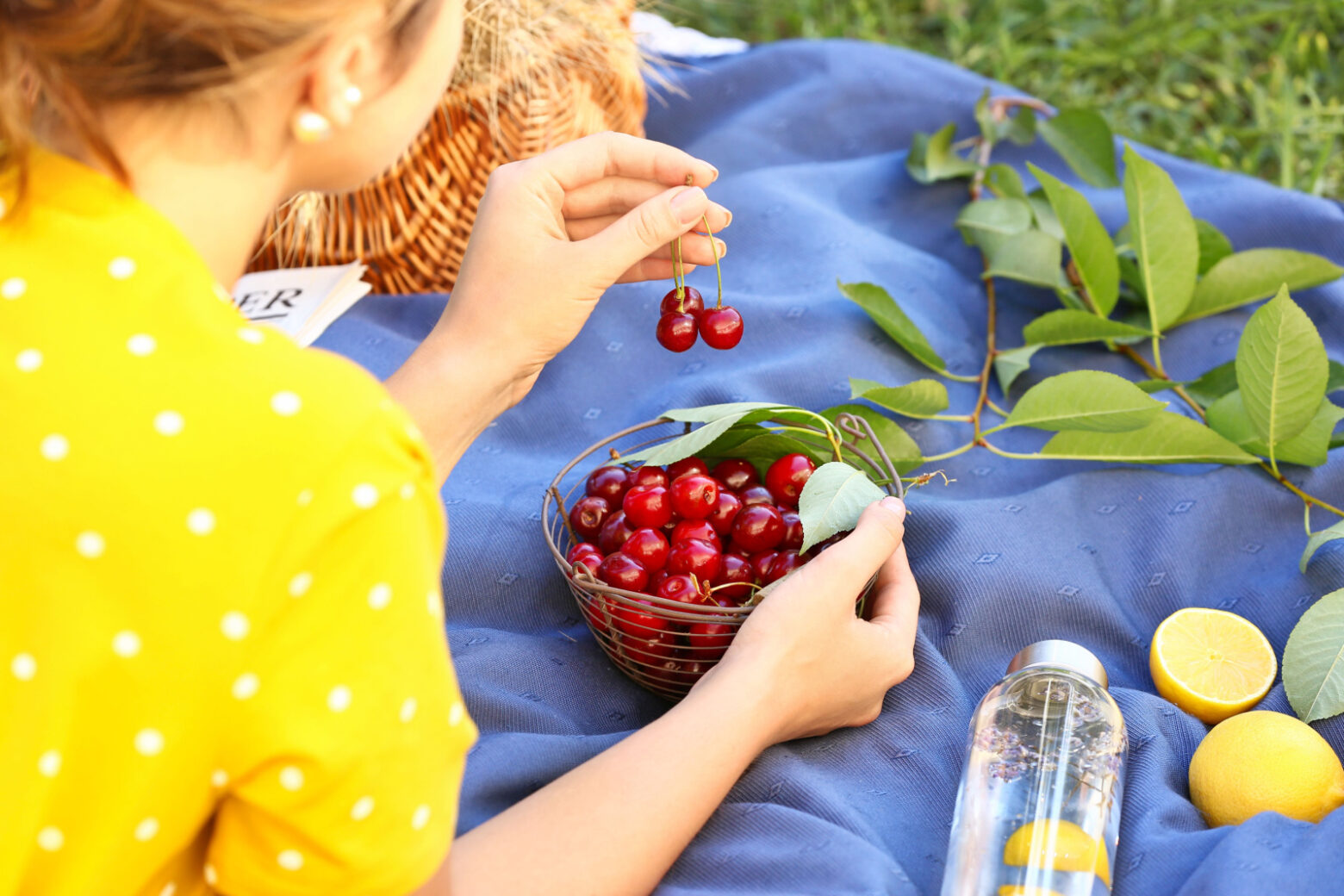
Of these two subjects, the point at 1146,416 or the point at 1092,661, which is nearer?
the point at 1092,661

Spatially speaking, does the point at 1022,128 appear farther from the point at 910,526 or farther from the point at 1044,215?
the point at 910,526

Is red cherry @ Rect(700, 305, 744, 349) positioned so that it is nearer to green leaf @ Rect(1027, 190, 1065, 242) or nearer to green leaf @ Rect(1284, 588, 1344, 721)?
green leaf @ Rect(1284, 588, 1344, 721)

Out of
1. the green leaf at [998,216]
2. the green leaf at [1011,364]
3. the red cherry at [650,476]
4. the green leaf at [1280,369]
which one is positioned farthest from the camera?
the green leaf at [998,216]

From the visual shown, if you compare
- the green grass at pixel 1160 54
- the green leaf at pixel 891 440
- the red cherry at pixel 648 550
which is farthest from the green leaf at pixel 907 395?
the green grass at pixel 1160 54

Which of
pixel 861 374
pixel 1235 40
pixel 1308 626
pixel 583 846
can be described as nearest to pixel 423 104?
pixel 583 846

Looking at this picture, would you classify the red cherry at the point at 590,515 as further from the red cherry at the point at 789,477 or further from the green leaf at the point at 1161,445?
the green leaf at the point at 1161,445

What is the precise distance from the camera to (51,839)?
562mm

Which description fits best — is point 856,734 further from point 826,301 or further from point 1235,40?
point 1235,40

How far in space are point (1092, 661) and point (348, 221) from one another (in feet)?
3.46

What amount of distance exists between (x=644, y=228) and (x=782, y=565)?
0.30 m

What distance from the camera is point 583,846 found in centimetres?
76

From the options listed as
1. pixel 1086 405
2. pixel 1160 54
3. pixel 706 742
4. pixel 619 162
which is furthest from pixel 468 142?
pixel 1160 54

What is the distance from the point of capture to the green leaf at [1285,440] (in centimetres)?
118

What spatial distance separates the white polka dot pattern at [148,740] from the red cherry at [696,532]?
18.3 inches
